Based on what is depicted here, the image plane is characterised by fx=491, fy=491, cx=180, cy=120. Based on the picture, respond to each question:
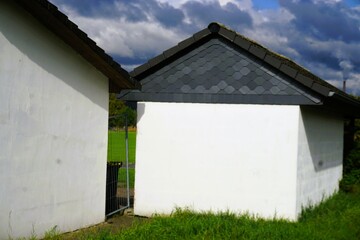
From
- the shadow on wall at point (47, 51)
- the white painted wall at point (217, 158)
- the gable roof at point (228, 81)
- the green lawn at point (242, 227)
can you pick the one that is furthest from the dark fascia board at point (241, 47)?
the green lawn at point (242, 227)

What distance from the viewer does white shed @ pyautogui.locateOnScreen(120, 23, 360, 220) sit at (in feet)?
32.1

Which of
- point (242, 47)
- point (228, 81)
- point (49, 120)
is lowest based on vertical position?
point (49, 120)

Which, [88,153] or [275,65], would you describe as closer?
[88,153]

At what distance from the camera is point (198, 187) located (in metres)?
10.4

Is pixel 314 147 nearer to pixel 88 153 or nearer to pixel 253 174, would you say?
pixel 253 174

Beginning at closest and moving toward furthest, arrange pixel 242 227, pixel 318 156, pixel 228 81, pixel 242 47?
pixel 242 227, pixel 242 47, pixel 228 81, pixel 318 156

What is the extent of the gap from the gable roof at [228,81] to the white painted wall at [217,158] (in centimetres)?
19

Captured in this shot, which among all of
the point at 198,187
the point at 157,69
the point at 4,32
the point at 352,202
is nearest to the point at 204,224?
the point at 198,187

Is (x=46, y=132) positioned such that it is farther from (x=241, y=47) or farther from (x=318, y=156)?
(x=318, y=156)

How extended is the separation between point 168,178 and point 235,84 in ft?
8.19

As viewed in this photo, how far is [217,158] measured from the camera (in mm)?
10328

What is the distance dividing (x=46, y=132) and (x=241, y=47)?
14.4 ft

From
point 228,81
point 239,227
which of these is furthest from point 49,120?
point 228,81

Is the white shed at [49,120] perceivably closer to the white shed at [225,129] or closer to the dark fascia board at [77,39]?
the dark fascia board at [77,39]
